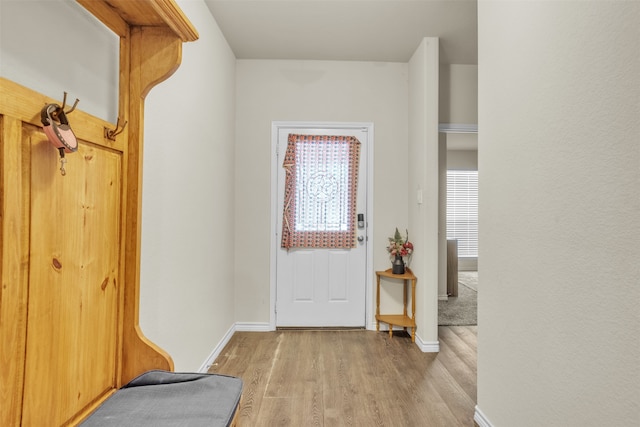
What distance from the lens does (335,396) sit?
7.06ft

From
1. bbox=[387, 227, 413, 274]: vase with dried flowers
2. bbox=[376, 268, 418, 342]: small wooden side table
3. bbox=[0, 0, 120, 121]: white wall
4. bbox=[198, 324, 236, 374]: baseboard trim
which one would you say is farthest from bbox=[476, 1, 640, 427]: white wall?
bbox=[198, 324, 236, 374]: baseboard trim

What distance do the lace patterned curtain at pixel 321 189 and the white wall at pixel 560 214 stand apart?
1.70 meters

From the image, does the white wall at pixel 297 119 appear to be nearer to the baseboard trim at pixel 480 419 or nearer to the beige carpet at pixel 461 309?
the beige carpet at pixel 461 309

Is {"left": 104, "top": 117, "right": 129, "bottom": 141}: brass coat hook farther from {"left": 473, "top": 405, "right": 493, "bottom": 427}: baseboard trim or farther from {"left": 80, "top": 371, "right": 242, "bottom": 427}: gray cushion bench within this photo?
{"left": 473, "top": 405, "right": 493, "bottom": 427}: baseboard trim

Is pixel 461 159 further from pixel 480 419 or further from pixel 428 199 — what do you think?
pixel 480 419

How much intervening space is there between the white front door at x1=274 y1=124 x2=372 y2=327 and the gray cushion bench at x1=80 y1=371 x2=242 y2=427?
7.62ft

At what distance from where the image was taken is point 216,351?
9.00 ft

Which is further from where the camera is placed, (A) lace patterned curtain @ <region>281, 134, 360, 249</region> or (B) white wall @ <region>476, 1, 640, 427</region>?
(A) lace patterned curtain @ <region>281, 134, 360, 249</region>

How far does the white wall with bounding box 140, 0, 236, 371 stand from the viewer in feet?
5.57

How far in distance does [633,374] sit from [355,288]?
2.58m

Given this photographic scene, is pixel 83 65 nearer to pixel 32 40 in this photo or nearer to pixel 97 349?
pixel 32 40

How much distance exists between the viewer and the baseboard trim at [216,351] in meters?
2.44

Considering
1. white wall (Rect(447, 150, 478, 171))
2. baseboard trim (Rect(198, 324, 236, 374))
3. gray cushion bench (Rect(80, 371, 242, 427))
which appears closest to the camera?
A: gray cushion bench (Rect(80, 371, 242, 427))

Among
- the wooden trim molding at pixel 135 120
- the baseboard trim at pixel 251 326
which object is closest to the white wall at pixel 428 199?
the baseboard trim at pixel 251 326
